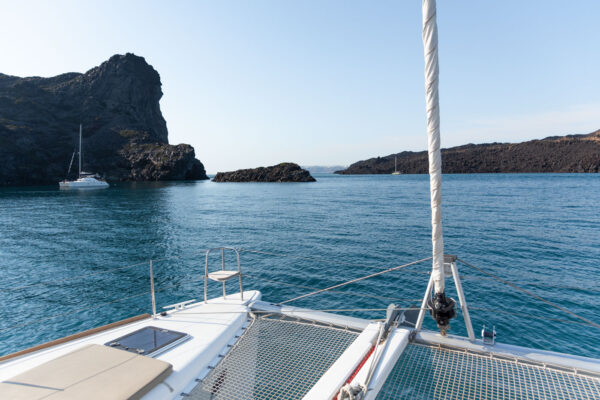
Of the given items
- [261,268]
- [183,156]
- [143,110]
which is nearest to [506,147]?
[183,156]

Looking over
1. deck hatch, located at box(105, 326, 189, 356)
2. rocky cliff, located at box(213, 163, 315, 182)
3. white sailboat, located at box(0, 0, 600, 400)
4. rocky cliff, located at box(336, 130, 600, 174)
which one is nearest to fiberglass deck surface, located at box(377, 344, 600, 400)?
white sailboat, located at box(0, 0, 600, 400)

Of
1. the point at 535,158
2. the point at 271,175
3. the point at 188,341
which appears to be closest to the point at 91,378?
the point at 188,341

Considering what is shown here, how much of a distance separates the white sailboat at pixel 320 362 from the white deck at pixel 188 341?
0.02m

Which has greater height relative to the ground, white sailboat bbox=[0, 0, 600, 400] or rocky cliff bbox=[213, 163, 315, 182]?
rocky cliff bbox=[213, 163, 315, 182]

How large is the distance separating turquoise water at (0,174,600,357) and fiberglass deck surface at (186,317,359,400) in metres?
1.42

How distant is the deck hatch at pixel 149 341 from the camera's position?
13.9ft

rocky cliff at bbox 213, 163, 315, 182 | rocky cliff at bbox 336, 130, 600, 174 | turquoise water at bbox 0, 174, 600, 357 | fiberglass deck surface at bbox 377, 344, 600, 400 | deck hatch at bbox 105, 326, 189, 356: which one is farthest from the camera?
rocky cliff at bbox 336, 130, 600, 174

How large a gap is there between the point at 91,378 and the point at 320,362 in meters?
2.67

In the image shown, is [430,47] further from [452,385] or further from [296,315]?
[296,315]

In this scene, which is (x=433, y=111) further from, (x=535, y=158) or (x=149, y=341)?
(x=535, y=158)

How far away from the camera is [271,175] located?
123 meters

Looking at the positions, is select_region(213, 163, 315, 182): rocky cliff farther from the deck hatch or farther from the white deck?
the deck hatch

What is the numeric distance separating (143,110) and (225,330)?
169652 millimetres

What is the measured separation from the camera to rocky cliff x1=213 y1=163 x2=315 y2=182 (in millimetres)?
120238
